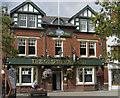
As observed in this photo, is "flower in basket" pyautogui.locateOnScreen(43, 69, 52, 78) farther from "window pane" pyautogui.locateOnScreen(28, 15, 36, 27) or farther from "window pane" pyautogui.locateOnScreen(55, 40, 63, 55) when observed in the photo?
"window pane" pyautogui.locateOnScreen(28, 15, 36, 27)

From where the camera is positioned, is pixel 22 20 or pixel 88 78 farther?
pixel 88 78

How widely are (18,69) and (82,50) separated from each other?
323 inches

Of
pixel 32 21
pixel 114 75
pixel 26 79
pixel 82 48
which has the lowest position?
pixel 26 79

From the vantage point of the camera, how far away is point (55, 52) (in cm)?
2477

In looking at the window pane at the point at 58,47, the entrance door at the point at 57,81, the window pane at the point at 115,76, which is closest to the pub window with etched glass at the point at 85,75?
the entrance door at the point at 57,81

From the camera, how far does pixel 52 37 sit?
81.3 feet

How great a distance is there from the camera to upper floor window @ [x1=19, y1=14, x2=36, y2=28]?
78.9 feet

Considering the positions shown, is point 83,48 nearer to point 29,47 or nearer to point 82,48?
point 82,48

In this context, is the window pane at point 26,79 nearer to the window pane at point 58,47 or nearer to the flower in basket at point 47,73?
the flower in basket at point 47,73

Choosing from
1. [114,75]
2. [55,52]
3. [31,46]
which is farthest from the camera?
[114,75]

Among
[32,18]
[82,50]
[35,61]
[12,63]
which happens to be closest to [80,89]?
[82,50]

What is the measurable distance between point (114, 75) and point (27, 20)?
43.2 feet

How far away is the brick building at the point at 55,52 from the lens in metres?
23.7

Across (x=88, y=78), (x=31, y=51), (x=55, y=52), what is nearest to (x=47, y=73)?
(x=55, y=52)
